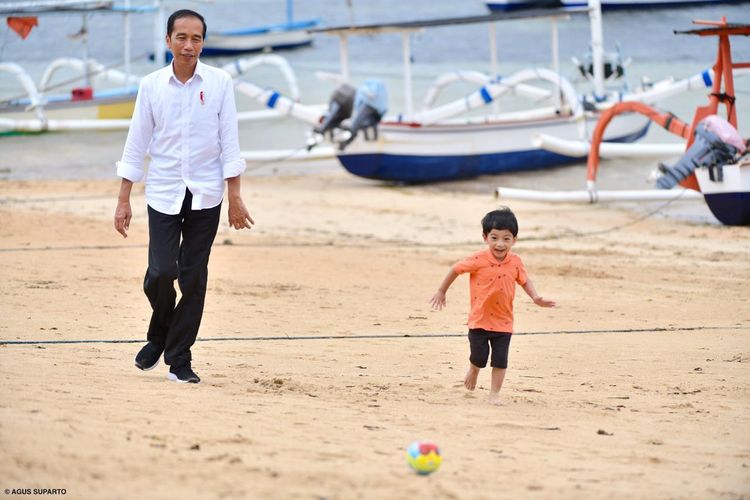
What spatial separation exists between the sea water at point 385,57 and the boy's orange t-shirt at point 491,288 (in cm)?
1394

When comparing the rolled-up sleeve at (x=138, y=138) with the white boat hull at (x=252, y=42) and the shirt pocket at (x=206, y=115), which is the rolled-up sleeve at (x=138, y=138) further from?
the white boat hull at (x=252, y=42)

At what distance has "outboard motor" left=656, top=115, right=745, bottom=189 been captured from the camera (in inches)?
573

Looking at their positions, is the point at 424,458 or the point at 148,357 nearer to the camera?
the point at 424,458

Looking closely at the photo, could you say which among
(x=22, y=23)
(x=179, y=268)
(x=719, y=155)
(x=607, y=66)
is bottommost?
(x=179, y=268)

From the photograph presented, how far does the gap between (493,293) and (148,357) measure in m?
1.72

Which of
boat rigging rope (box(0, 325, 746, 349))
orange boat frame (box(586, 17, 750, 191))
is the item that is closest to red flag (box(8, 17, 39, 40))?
orange boat frame (box(586, 17, 750, 191))

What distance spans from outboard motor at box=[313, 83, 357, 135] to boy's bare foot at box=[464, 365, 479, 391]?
13119 millimetres

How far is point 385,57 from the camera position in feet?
143

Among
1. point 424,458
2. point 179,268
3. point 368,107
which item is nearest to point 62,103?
point 368,107

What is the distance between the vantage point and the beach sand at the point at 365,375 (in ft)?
14.5

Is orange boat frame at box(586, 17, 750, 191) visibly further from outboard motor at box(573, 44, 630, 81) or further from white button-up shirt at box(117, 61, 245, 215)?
white button-up shirt at box(117, 61, 245, 215)

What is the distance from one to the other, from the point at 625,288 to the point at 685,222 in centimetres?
556

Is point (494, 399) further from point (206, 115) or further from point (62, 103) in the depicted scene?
point (62, 103)

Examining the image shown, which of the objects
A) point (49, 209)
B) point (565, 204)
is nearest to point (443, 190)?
point (565, 204)
